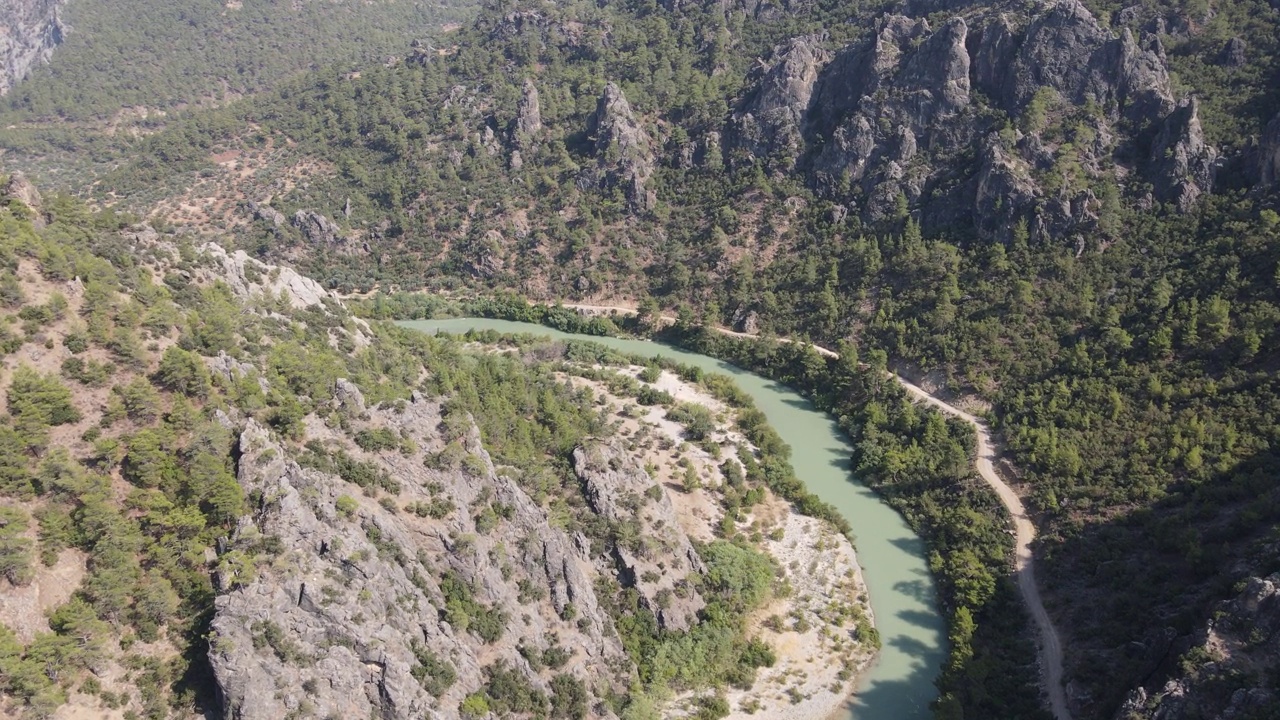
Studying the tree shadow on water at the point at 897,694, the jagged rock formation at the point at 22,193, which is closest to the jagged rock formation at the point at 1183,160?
the tree shadow on water at the point at 897,694

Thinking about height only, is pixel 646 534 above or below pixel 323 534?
below

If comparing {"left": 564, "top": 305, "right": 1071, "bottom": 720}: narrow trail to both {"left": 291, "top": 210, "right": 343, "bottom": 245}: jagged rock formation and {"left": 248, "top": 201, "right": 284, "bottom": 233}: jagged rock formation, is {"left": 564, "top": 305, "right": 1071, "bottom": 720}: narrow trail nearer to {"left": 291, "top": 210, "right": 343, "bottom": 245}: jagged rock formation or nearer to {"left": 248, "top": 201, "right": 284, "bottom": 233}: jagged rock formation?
{"left": 291, "top": 210, "right": 343, "bottom": 245}: jagged rock formation

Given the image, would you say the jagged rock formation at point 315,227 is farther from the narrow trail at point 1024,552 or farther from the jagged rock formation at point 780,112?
the narrow trail at point 1024,552

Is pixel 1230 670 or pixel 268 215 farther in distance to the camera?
pixel 268 215

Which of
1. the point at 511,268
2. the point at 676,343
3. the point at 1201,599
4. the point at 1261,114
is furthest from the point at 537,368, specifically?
the point at 1261,114

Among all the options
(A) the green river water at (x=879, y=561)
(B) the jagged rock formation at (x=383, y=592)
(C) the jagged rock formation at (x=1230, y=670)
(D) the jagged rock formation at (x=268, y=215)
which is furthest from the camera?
(D) the jagged rock formation at (x=268, y=215)

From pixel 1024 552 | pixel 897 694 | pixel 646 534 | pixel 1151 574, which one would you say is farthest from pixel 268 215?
pixel 1151 574

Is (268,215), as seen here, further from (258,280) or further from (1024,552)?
(1024,552)
